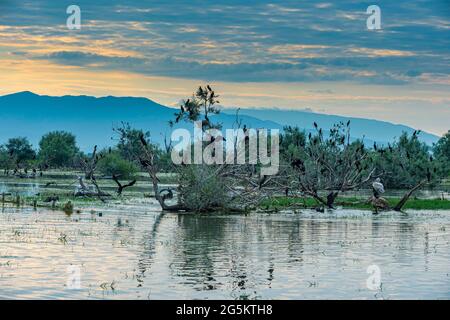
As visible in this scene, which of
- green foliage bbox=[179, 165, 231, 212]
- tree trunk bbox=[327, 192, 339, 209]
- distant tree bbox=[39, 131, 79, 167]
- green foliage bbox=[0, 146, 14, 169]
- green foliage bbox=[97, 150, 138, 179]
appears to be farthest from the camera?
distant tree bbox=[39, 131, 79, 167]

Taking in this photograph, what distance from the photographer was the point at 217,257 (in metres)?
21.9

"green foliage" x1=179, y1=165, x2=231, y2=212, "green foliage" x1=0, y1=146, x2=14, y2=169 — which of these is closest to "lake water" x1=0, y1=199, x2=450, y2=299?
"green foliage" x1=179, y1=165, x2=231, y2=212

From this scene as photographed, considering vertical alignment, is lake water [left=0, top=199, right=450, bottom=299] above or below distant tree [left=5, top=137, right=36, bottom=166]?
below

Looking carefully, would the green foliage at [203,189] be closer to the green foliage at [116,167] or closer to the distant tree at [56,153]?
the green foliage at [116,167]

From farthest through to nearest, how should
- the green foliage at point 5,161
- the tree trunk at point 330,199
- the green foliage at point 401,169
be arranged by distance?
1. the green foliage at point 5,161
2. the green foliage at point 401,169
3. the tree trunk at point 330,199

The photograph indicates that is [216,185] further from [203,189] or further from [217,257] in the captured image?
[217,257]

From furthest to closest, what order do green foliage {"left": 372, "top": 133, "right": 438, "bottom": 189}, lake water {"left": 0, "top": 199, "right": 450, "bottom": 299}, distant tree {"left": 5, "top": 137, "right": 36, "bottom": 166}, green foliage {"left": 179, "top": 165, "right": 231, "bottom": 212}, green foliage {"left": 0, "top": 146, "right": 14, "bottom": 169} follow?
distant tree {"left": 5, "top": 137, "right": 36, "bottom": 166} < green foliage {"left": 0, "top": 146, "right": 14, "bottom": 169} < green foliage {"left": 372, "top": 133, "right": 438, "bottom": 189} < green foliage {"left": 179, "top": 165, "right": 231, "bottom": 212} < lake water {"left": 0, "top": 199, "right": 450, "bottom": 299}

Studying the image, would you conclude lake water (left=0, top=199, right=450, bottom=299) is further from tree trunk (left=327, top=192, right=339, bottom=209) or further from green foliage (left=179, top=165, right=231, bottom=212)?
tree trunk (left=327, top=192, right=339, bottom=209)

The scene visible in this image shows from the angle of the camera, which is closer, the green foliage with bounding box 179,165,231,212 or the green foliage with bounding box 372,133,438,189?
the green foliage with bounding box 179,165,231,212

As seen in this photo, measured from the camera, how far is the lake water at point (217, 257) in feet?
56.5

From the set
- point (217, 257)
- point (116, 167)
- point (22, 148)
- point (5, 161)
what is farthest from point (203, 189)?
point (22, 148)

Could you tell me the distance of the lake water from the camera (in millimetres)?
17219

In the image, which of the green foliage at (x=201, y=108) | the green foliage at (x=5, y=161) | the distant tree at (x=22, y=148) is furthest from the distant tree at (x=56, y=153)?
the green foliage at (x=201, y=108)
